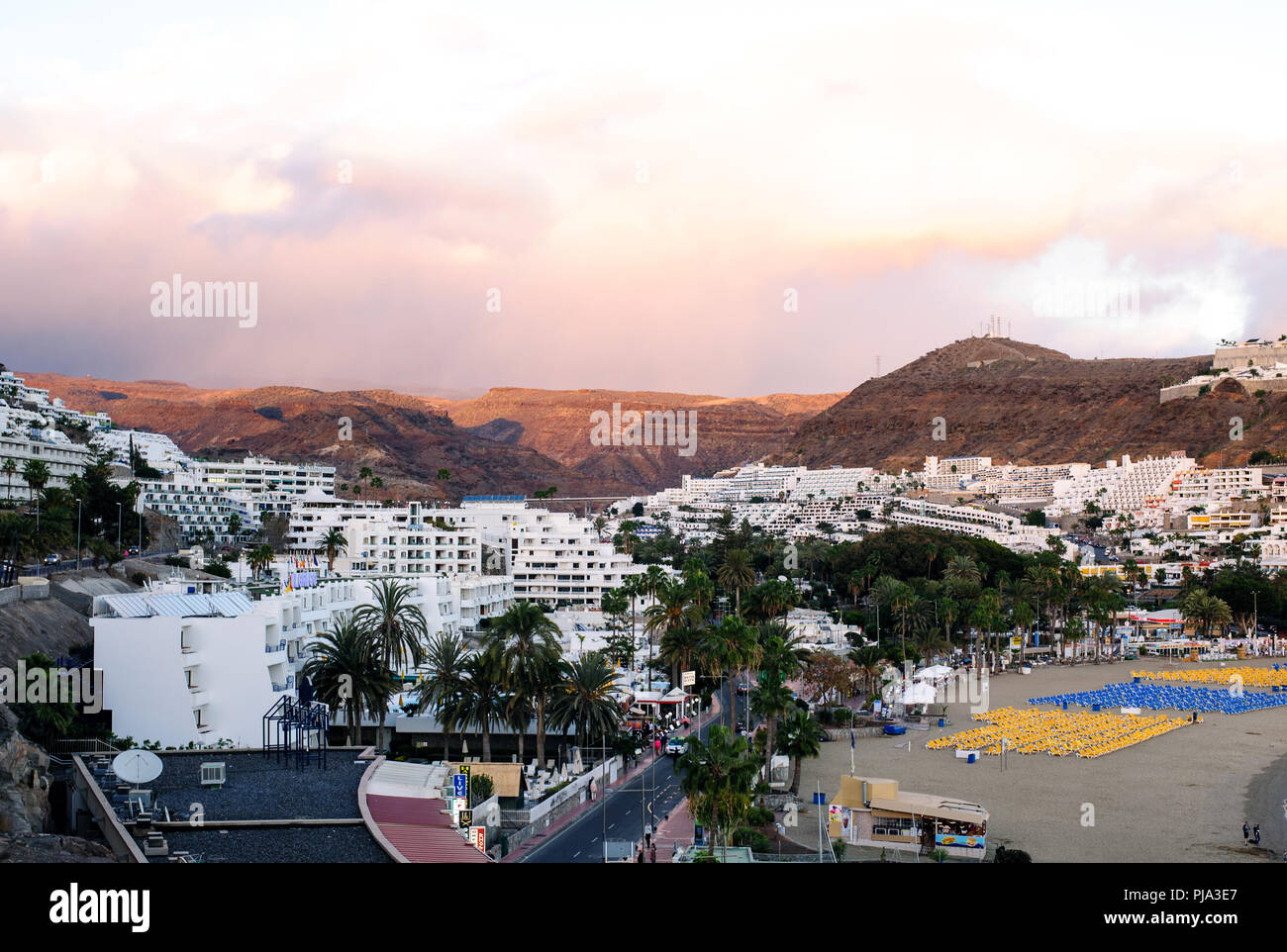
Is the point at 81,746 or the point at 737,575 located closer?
the point at 81,746

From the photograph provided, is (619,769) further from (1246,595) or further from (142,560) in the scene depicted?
Result: (1246,595)

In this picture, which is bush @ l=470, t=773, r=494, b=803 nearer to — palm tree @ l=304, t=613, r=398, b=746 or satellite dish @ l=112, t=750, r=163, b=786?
palm tree @ l=304, t=613, r=398, b=746

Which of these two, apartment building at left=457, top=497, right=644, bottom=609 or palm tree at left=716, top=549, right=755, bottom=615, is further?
apartment building at left=457, top=497, right=644, bottom=609

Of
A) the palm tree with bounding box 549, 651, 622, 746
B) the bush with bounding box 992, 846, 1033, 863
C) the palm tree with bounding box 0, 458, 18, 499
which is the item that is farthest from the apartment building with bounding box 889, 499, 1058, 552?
the bush with bounding box 992, 846, 1033, 863

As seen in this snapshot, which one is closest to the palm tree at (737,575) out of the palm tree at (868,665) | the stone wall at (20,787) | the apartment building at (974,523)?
the palm tree at (868,665)

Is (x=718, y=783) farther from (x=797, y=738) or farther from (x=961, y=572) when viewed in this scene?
(x=961, y=572)

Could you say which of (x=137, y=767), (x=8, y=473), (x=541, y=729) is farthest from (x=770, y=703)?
(x=8, y=473)

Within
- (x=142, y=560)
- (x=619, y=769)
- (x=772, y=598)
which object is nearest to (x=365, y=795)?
(x=619, y=769)
